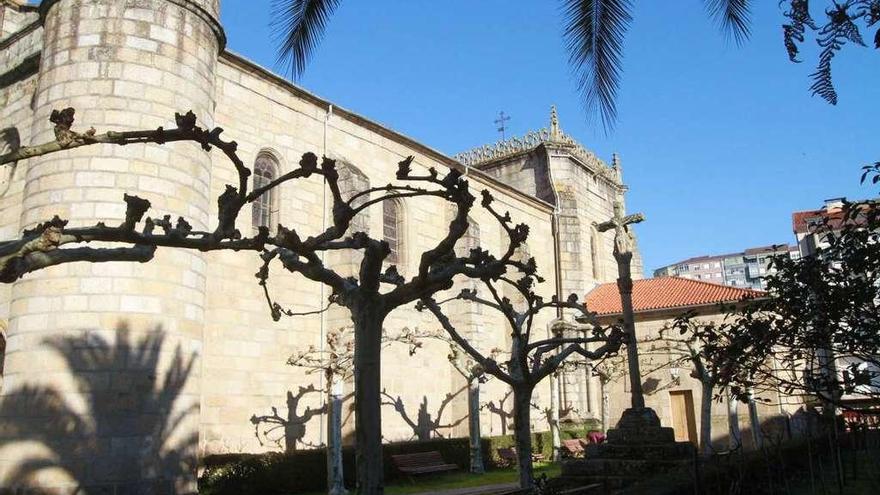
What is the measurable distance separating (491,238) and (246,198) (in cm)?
1830

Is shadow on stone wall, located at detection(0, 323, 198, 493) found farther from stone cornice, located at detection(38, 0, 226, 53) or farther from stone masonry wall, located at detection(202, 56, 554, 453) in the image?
stone cornice, located at detection(38, 0, 226, 53)

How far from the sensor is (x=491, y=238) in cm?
2250

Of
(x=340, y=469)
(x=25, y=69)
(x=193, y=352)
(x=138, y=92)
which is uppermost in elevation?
(x=25, y=69)

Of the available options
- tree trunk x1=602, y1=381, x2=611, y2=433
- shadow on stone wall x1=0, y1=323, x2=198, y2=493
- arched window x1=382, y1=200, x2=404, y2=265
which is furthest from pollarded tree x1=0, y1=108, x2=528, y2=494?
tree trunk x1=602, y1=381, x2=611, y2=433

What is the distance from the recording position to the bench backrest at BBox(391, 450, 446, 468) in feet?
48.4

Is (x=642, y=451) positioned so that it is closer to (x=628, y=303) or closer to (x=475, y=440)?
(x=628, y=303)

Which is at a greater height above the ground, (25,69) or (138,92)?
(25,69)

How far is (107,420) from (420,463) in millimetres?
7650

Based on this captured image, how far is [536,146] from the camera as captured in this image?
27.6 metres

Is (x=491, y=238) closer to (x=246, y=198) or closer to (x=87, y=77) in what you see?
(x=87, y=77)

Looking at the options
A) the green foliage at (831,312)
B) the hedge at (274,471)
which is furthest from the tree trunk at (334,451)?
the green foliage at (831,312)

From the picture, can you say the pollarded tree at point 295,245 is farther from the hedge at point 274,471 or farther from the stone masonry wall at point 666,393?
the stone masonry wall at point 666,393

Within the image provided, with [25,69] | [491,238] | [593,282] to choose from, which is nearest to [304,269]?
[25,69]

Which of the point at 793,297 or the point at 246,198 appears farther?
the point at 793,297
